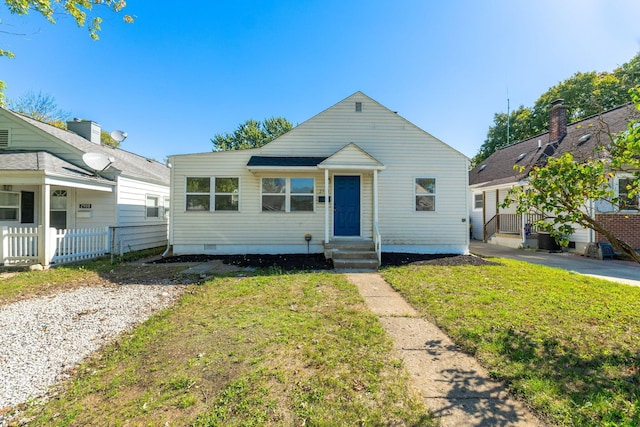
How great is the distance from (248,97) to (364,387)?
22715 millimetres

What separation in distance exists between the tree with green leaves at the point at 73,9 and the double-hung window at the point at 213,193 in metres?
5.53

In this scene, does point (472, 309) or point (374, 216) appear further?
point (374, 216)

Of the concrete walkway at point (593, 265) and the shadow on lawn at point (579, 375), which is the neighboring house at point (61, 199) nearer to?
the shadow on lawn at point (579, 375)

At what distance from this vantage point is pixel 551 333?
3.63 metres

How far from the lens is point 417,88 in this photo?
43.1 ft

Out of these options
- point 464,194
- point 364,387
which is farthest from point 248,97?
point 364,387

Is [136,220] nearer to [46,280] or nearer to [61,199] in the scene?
[61,199]

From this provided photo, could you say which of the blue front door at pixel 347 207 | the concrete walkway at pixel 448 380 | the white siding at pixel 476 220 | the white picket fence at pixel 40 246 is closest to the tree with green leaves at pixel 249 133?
the white siding at pixel 476 220

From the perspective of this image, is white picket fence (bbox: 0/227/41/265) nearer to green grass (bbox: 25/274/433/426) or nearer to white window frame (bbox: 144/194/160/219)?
white window frame (bbox: 144/194/160/219)

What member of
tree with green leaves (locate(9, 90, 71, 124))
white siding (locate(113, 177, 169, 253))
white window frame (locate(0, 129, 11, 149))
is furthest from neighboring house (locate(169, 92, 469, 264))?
tree with green leaves (locate(9, 90, 71, 124))

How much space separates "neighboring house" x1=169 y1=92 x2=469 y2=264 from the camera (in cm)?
995

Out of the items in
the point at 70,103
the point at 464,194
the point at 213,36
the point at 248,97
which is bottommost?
the point at 464,194

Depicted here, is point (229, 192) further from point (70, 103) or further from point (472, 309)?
point (70, 103)

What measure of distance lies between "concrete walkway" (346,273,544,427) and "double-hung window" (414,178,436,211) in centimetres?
652
